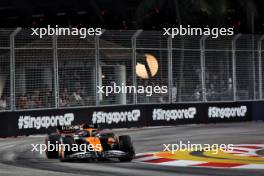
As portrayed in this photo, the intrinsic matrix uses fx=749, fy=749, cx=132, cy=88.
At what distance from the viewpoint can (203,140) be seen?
2062 cm

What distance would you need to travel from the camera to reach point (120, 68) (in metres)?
25.6

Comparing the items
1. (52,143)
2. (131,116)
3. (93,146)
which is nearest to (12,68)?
(131,116)

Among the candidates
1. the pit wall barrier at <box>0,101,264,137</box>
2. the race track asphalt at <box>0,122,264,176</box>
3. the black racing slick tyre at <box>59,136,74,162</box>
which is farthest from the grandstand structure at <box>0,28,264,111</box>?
the black racing slick tyre at <box>59,136,74,162</box>

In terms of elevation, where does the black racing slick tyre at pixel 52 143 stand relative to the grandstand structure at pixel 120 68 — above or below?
below

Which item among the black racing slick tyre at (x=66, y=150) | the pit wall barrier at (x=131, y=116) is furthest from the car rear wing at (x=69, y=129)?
the pit wall barrier at (x=131, y=116)

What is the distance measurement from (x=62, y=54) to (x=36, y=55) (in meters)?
1.02

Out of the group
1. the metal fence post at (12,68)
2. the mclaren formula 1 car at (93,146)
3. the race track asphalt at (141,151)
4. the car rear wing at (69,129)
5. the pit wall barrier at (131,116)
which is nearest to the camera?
the race track asphalt at (141,151)

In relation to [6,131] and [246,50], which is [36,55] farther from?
[246,50]

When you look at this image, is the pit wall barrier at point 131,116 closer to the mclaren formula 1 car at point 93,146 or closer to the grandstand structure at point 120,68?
the grandstand structure at point 120,68

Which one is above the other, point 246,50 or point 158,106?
point 246,50

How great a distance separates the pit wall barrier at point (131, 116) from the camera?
2315 centimetres

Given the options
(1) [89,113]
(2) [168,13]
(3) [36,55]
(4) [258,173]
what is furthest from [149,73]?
(2) [168,13]

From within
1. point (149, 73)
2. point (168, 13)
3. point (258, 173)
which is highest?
point (168, 13)

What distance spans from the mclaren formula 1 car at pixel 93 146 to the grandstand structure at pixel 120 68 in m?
7.41
